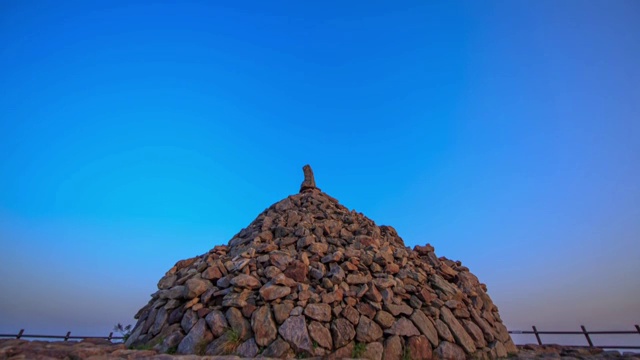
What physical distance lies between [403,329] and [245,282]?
5272 millimetres

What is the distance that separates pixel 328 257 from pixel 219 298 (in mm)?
4054

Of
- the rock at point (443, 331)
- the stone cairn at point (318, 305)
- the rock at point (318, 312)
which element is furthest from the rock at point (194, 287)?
the rock at point (443, 331)

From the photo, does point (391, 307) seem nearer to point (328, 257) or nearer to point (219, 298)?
point (328, 257)

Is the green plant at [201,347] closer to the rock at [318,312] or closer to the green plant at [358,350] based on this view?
the rock at [318,312]

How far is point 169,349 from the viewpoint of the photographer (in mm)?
8695

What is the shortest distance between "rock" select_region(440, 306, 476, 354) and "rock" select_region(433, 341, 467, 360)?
280 mm

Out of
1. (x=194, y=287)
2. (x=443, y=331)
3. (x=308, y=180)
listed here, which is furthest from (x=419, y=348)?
(x=308, y=180)

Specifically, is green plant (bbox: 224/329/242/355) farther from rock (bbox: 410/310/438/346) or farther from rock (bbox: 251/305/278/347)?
rock (bbox: 410/310/438/346)

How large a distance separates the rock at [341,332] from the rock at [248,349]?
2264mm

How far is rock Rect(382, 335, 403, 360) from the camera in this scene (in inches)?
330

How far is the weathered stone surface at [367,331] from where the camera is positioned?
341 inches

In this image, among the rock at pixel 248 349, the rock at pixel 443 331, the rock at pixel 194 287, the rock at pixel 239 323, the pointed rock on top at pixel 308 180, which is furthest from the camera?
the pointed rock on top at pixel 308 180

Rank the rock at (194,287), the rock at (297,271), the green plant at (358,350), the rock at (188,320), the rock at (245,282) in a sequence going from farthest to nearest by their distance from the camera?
the rock at (297,271)
the rock at (194,287)
the rock at (245,282)
the rock at (188,320)
the green plant at (358,350)

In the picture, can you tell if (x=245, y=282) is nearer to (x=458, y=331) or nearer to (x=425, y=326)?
(x=425, y=326)
